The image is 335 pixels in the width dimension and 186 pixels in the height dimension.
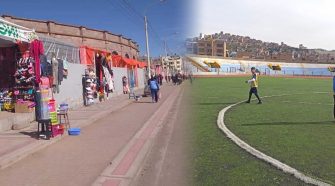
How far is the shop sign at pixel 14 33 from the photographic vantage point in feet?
40.1

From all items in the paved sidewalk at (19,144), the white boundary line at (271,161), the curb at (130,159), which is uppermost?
the white boundary line at (271,161)

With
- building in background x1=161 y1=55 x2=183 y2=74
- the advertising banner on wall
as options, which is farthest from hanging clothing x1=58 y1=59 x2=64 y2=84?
building in background x1=161 y1=55 x2=183 y2=74

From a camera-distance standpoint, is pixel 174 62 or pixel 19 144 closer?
pixel 19 144

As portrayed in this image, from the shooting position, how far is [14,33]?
12.9m

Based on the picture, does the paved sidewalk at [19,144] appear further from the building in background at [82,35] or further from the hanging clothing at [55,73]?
the building in background at [82,35]

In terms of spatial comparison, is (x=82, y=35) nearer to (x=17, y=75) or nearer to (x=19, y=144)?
(x=17, y=75)

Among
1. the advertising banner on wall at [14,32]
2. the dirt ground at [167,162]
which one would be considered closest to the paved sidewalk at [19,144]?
the dirt ground at [167,162]

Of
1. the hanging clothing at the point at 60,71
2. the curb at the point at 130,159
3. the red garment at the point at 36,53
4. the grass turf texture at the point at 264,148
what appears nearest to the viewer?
the grass turf texture at the point at 264,148

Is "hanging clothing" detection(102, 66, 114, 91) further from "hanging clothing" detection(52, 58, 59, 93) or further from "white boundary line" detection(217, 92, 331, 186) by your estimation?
"white boundary line" detection(217, 92, 331, 186)

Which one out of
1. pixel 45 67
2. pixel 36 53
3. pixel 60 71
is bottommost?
pixel 60 71

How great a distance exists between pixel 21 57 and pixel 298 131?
9.19 m

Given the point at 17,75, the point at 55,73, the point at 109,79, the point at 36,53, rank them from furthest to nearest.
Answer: the point at 109,79 → the point at 55,73 → the point at 17,75 → the point at 36,53

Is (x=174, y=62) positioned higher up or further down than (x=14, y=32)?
further down

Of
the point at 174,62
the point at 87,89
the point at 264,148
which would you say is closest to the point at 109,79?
the point at 87,89
